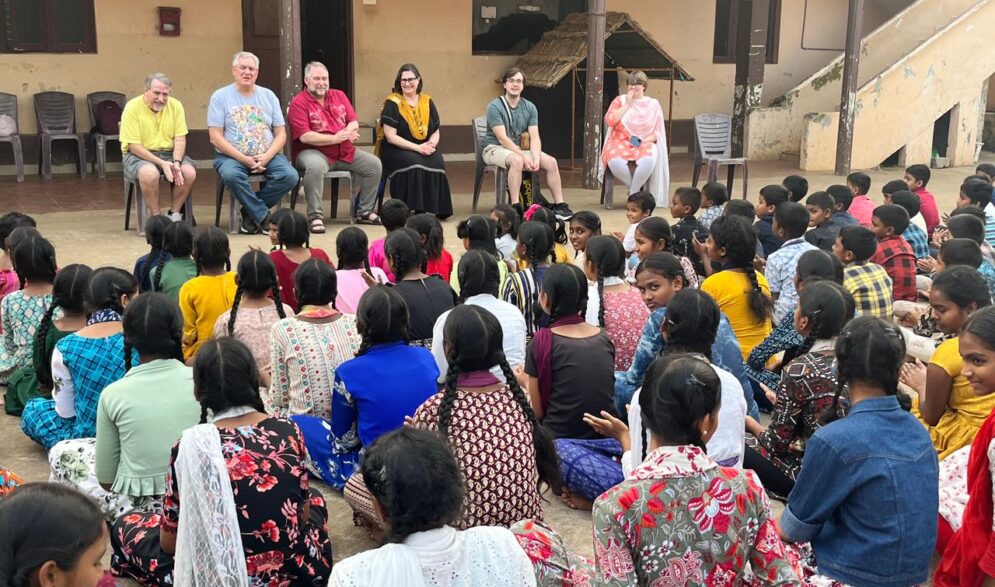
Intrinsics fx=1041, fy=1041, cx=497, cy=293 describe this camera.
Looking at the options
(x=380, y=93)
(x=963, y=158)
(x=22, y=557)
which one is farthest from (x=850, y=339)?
(x=963, y=158)

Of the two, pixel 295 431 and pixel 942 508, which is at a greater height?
pixel 295 431

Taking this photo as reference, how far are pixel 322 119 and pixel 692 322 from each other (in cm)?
523

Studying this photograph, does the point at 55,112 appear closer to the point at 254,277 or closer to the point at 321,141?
the point at 321,141

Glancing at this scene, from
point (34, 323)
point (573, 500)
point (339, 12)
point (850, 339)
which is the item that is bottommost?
point (573, 500)

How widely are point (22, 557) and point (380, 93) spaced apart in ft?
33.2

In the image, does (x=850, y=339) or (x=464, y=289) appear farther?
(x=464, y=289)

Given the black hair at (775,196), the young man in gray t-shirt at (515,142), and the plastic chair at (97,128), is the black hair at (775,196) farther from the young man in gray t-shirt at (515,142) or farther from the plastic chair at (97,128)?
the plastic chair at (97,128)

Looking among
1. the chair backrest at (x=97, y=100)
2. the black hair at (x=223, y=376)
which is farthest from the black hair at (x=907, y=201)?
the chair backrest at (x=97, y=100)

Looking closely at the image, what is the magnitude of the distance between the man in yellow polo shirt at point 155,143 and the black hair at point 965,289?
513cm

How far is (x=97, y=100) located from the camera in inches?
390

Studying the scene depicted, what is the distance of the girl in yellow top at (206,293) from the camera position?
13.8 ft

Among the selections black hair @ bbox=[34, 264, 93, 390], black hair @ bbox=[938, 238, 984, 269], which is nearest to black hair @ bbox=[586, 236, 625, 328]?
black hair @ bbox=[938, 238, 984, 269]

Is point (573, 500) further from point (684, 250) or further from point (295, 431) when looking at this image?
point (684, 250)

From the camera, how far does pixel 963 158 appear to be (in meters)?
12.8
